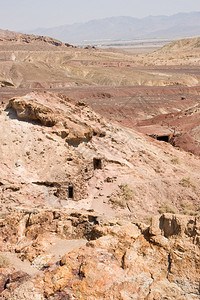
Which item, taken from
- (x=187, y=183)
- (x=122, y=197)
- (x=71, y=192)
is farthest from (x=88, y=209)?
(x=187, y=183)

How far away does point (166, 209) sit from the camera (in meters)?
16.1

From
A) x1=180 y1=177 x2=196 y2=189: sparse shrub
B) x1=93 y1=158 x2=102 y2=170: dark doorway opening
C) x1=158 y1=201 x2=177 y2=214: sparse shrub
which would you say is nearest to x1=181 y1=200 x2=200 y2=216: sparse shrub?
x1=158 y1=201 x2=177 y2=214: sparse shrub

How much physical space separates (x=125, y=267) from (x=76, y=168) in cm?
956

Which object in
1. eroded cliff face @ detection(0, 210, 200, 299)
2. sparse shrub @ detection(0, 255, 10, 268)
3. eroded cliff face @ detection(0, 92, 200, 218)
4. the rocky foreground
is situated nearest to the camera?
eroded cliff face @ detection(0, 210, 200, 299)

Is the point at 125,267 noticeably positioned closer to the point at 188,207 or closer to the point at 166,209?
the point at 166,209

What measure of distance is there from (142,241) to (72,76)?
66.6m

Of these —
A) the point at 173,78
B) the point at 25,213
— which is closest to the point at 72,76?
the point at 173,78

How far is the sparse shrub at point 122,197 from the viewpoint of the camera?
15766mm

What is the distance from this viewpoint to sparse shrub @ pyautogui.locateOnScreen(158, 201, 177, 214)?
15.9 meters

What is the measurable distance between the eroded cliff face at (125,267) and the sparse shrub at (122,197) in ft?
25.2

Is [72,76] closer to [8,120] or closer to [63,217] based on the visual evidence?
[8,120]

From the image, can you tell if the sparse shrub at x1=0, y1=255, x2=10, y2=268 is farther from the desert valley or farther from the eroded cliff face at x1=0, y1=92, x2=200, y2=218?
the eroded cliff face at x1=0, y1=92, x2=200, y2=218

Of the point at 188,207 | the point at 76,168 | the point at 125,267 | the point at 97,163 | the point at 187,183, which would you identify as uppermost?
the point at 125,267

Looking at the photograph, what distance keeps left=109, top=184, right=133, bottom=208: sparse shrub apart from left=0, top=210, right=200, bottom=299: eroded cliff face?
7.69 meters
